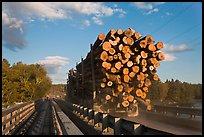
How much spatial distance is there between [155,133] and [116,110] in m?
13.6

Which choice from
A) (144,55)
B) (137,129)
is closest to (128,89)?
(144,55)

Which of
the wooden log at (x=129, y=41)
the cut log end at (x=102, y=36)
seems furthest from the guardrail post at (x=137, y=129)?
the cut log end at (x=102, y=36)

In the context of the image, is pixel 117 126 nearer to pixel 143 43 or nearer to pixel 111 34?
pixel 143 43

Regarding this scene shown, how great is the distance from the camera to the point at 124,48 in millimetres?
16875

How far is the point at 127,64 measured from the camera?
55.4ft

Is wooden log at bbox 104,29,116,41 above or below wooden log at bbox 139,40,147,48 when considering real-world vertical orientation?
above

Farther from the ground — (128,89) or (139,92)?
(128,89)

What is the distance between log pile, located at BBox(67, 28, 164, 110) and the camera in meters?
16.9

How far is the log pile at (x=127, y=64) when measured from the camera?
1688cm

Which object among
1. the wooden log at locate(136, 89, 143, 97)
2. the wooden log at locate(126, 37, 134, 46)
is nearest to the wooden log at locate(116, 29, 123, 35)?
the wooden log at locate(126, 37, 134, 46)

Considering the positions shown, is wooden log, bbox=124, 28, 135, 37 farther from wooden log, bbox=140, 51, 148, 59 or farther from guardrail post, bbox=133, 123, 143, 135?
guardrail post, bbox=133, 123, 143, 135

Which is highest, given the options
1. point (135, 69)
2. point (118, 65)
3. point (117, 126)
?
point (118, 65)

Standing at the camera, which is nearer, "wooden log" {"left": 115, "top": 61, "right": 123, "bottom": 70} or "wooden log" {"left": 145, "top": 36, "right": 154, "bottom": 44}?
"wooden log" {"left": 115, "top": 61, "right": 123, "bottom": 70}

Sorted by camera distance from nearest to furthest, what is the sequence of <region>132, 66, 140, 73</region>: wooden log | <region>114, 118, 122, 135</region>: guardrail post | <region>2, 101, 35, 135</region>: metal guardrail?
<region>114, 118, 122, 135</region>: guardrail post
<region>2, 101, 35, 135</region>: metal guardrail
<region>132, 66, 140, 73</region>: wooden log
